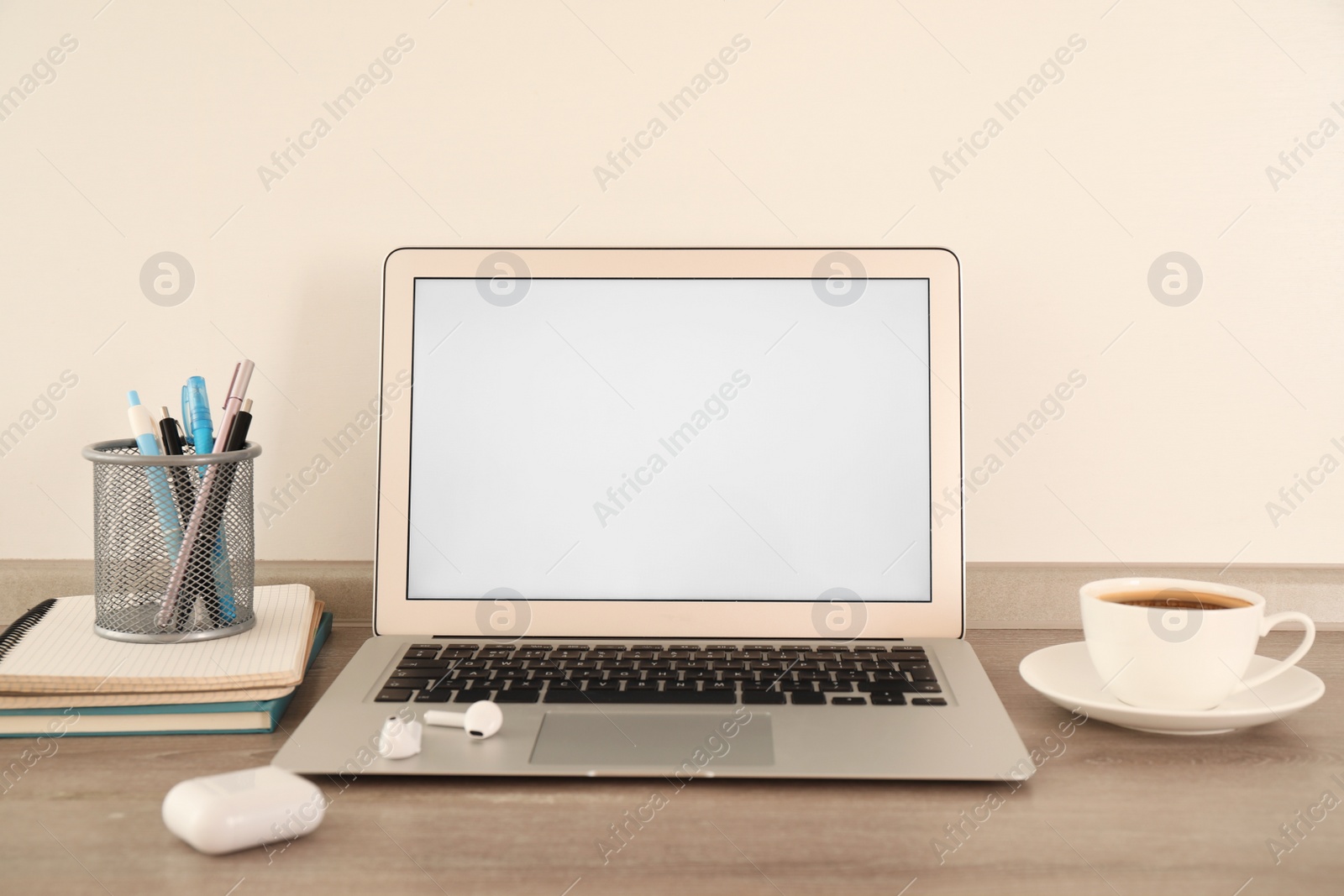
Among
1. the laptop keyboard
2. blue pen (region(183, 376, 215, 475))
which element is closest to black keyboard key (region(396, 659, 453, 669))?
the laptop keyboard

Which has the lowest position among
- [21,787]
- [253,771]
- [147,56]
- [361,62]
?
[21,787]

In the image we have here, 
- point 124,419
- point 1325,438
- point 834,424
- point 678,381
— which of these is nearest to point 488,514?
point 678,381

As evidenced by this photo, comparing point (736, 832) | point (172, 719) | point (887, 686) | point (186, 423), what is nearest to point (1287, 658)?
point (887, 686)

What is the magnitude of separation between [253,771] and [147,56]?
75 cm

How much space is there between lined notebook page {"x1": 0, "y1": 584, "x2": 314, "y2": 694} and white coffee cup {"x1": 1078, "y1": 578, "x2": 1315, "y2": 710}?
586mm

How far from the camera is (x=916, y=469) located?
31.6 inches

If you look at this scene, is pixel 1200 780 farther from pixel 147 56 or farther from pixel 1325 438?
pixel 147 56

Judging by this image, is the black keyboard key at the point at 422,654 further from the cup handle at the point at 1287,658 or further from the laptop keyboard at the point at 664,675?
the cup handle at the point at 1287,658

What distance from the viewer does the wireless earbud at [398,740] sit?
57cm

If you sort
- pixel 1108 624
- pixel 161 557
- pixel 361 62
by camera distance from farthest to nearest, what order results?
pixel 361 62 < pixel 161 557 < pixel 1108 624

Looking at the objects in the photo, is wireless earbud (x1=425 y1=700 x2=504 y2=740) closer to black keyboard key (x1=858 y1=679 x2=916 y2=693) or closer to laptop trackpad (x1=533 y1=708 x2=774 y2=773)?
laptop trackpad (x1=533 y1=708 x2=774 y2=773)

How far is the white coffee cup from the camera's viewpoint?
617 mm

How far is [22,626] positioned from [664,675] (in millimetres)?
529

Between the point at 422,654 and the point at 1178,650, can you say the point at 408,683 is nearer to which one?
the point at 422,654
